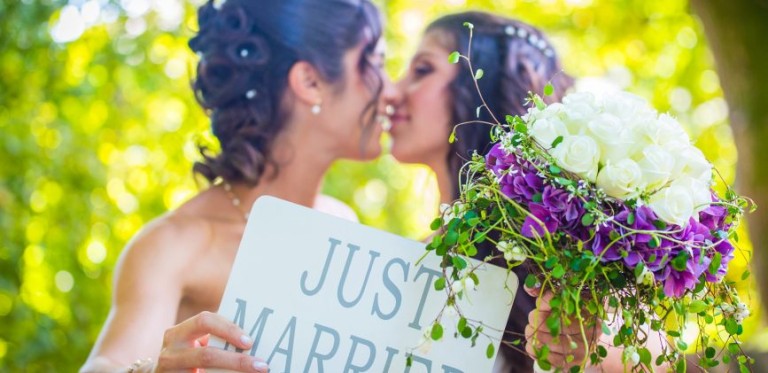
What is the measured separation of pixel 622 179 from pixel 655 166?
0.26 feet

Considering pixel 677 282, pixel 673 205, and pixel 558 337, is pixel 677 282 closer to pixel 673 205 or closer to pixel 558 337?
pixel 673 205

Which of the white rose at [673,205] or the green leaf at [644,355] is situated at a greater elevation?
the white rose at [673,205]

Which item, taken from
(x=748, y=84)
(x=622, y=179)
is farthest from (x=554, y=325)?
(x=748, y=84)

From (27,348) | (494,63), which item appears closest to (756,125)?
(494,63)

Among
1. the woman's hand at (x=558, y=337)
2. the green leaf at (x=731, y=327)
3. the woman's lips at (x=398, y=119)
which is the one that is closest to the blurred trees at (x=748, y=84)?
the woman's lips at (x=398, y=119)

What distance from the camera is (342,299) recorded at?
6.42 feet

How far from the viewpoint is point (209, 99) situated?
11.0 feet

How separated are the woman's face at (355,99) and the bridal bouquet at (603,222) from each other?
1571 mm

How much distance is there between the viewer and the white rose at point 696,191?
1.71 metres

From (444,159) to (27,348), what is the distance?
2823 mm

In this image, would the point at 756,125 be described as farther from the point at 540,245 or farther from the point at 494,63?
the point at 540,245

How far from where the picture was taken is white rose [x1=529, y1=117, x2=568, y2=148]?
1.73 m

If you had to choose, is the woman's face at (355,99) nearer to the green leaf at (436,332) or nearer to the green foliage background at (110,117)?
the green foliage background at (110,117)

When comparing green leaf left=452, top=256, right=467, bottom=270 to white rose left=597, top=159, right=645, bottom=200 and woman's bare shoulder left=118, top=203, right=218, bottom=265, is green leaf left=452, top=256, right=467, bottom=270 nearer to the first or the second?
white rose left=597, top=159, right=645, bottom=200
